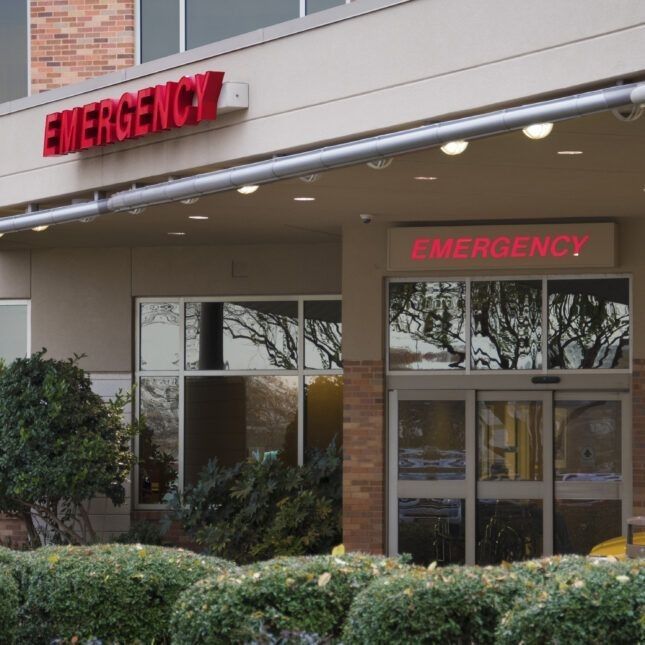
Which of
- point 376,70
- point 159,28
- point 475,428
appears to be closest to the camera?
point 376,70

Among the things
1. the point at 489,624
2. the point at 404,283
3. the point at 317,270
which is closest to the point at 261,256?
the point at 317,270

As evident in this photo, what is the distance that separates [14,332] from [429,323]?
6.76 metres

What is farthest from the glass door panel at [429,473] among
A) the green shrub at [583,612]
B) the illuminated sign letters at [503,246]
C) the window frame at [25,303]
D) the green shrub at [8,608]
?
the green shrub at [583,612]

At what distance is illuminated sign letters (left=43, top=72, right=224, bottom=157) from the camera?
12383 millimetres

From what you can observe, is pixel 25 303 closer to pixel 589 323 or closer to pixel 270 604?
pixel 589 323

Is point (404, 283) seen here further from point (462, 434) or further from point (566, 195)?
point (566, 195)

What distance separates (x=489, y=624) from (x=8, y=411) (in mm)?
10837

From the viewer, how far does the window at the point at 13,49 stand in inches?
680

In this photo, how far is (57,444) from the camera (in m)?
16.6

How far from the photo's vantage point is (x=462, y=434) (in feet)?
51.2

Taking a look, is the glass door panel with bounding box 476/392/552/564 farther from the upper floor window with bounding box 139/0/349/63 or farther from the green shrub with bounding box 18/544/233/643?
the green shrub with bounding box 18/544/233/643

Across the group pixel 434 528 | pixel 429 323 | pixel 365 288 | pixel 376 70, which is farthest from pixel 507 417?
pixel 376 70

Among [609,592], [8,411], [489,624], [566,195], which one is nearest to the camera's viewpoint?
[609,592]

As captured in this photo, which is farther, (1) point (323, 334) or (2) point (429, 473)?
(1) point (323, 334)
